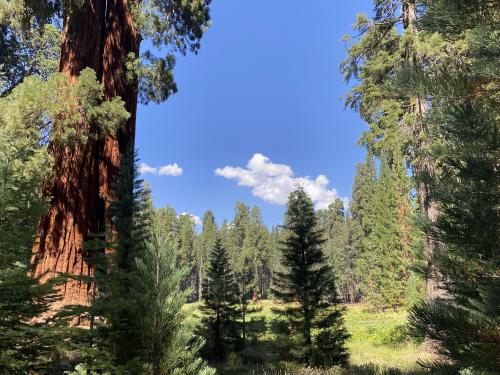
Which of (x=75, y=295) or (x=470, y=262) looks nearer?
(x=470, y=262)

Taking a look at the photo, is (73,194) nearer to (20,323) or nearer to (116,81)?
(116,81)

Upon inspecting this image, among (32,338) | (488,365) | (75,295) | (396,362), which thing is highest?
(75,295)

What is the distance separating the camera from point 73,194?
7.01m

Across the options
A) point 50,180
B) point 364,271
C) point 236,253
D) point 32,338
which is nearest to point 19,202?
point 32,338

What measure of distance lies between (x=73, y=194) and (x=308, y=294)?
7515 millimetres

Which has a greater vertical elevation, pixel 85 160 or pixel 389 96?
pixel 389 96

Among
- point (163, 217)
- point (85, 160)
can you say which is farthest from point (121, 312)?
point (85, 160)

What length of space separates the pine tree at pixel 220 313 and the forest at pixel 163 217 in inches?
3.0

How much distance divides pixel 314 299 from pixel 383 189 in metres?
30.4

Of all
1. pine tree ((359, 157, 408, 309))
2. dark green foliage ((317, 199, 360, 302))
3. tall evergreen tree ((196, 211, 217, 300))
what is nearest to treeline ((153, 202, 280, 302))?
tall evergreen tree ((196, 211, 217, 300))

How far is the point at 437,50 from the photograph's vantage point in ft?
33.1

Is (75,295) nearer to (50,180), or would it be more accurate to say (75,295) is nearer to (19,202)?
(50,180)

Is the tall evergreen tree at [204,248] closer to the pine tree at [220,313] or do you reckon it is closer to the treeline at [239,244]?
the treeline at [239,244]

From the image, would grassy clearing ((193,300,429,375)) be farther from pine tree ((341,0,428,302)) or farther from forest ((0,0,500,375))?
pine tree ((341,0,428,302))
